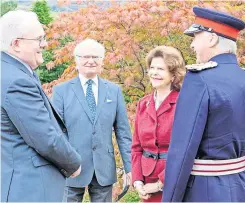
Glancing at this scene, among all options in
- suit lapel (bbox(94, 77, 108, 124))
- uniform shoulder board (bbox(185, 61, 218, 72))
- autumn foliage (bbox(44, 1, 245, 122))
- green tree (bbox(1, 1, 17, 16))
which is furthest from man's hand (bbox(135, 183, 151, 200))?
green tree (bbox(1, 1, 17, 16))

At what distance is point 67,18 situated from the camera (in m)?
6.23

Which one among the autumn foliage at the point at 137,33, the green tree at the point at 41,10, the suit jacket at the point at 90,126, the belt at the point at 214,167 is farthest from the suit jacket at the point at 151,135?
the green tree at the point at 41,10

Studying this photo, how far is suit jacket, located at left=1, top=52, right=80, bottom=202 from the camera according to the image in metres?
2.65

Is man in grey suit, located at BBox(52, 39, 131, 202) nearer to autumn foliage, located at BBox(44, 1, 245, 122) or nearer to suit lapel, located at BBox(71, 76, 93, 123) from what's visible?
suit lapel, located at BBox(71, 76, 93, 123)

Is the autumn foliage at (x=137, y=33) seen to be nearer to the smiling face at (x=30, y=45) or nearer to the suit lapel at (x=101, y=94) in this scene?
the suit lapel at (x=101, y=94)

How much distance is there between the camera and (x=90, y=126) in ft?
12.8

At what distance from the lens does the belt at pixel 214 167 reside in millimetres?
2838

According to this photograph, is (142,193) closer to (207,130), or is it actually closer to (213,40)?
(207,130)

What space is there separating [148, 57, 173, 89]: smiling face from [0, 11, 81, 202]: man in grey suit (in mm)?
979

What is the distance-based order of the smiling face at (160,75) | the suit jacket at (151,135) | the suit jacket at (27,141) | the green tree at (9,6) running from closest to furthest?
the suit jacket at (27,141) → the suit jacket at (151,135) → the smiling face at (160,75) → the green tree at (9,6)

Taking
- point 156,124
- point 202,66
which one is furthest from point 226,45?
point 156,124

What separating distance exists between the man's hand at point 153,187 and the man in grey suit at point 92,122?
1.68ft

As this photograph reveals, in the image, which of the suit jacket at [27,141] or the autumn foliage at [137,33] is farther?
the autumn foliage at [137,33]

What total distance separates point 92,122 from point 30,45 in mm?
1246
